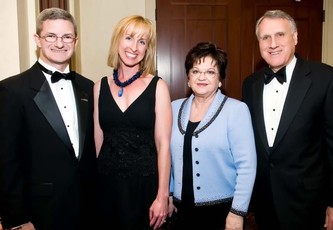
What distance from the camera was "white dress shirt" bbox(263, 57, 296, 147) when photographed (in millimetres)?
2006

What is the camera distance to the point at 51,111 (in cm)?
172

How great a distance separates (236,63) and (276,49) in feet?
5.59

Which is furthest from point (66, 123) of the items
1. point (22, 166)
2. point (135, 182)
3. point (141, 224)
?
point (141, 224)

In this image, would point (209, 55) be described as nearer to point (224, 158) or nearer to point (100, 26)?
point (224, 158)

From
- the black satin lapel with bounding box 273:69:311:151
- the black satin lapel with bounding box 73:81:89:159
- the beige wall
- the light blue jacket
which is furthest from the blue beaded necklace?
the beige wall

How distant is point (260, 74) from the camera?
2238 millimetres

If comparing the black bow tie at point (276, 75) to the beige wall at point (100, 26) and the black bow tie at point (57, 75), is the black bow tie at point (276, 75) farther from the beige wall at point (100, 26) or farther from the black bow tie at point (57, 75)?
the beige wall at point (100, 26)

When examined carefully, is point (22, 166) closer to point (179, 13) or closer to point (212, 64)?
point (212, 64)

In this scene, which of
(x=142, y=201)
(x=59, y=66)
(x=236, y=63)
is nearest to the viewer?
(x=59, y=66)

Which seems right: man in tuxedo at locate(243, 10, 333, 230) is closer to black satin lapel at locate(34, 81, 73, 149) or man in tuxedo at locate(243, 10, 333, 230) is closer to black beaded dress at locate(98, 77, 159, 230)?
black beaded dress at locate(98, 77, 159, 230)

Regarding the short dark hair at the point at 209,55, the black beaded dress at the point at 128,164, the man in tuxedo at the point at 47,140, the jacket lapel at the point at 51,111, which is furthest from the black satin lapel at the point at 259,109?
the jacket lapel at the point at 51,111

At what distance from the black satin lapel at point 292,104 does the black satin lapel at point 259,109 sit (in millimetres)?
78

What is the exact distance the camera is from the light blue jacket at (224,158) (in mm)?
1871

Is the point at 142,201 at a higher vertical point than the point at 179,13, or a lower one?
lower
